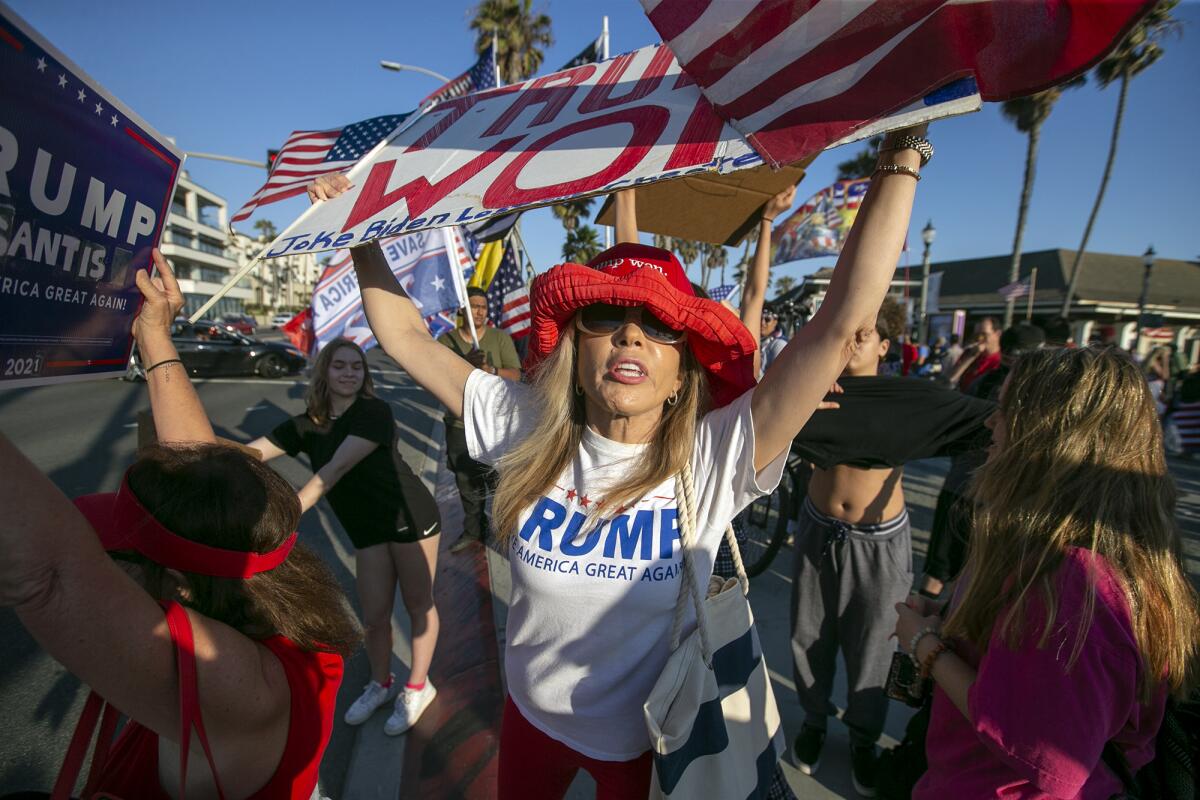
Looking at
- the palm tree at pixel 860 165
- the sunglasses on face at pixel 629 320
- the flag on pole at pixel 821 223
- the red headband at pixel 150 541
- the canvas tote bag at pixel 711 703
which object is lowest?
the canvas tote bag at pixel 711 703

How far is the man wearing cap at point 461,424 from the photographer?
17.2 feet

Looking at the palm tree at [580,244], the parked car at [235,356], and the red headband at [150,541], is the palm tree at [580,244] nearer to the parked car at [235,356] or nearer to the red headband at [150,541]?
the parked car at [235,356]

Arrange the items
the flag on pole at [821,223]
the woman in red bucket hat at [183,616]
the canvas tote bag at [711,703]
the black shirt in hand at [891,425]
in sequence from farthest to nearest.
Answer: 1. the flag on pole at [821,223]
2. the black shirt in hand at [891,425]
3. the canvas tote bag at [711,703]
4. the woman in red bucket hat at [183,616]

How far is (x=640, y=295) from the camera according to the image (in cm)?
143

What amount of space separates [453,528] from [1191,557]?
6.66m

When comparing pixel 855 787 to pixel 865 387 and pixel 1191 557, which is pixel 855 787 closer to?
pixel 865 387

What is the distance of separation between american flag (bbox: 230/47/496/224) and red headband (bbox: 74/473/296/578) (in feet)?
4.02

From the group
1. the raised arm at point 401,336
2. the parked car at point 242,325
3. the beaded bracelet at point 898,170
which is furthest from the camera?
the parked car at point 242,325

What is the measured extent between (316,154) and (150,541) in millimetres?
2104

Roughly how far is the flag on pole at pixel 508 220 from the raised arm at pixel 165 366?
1787 mm

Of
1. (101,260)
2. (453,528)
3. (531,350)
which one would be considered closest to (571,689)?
(531,350)

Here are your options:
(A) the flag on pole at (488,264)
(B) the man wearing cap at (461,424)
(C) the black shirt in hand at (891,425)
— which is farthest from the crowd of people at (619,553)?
(A) the flag on pole at (488,264)

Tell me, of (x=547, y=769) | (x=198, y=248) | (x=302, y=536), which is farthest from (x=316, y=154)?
(x=198, y=248)

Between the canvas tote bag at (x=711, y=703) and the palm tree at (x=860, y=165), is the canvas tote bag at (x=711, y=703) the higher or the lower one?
the lower one
